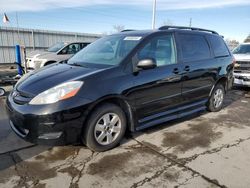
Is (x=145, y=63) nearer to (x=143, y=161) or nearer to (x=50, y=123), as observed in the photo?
(x=143, y=161)

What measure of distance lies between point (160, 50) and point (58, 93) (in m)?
1.97

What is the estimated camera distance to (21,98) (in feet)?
10.8

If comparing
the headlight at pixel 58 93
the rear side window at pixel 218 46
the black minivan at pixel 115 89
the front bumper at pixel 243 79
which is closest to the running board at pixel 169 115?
the black minivan at pixel 115 89

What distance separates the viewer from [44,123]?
3.02 meters

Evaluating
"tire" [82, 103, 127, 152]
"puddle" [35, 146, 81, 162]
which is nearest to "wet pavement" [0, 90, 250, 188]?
"puddle" [35, 146, 81, 162]

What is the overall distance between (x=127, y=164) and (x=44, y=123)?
47.9 inches

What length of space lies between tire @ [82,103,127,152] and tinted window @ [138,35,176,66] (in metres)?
0.99

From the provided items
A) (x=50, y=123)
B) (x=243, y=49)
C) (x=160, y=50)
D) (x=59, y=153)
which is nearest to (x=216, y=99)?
(x=160, y=50)

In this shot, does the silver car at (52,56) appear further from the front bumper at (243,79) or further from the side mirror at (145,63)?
the side mirror at (145,63)

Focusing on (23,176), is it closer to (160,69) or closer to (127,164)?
(127,164)

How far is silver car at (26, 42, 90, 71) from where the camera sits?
9505mm

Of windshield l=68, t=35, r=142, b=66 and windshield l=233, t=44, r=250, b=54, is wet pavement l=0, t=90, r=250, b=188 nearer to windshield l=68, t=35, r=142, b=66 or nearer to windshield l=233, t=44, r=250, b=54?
windshield l=68, t=35, r=142, b=66

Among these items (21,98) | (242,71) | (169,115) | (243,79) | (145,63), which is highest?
(145,63)

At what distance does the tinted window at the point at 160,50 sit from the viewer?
3.94 m
